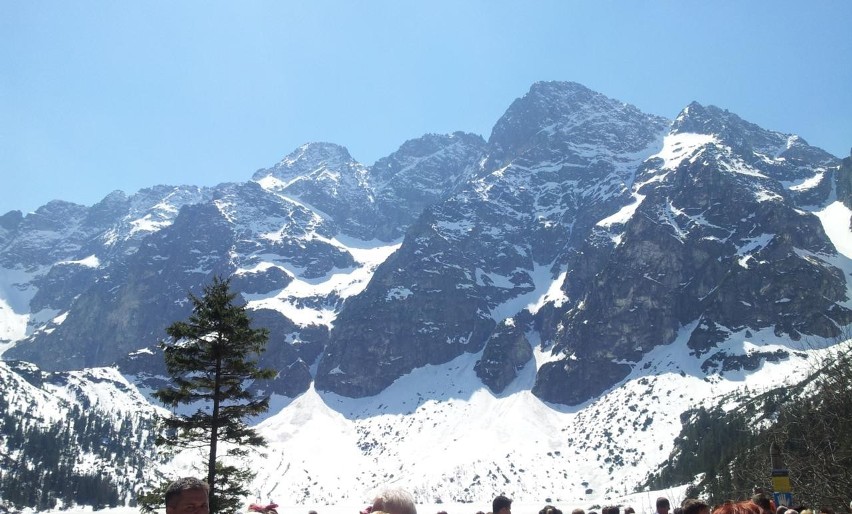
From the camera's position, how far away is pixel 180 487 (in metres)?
5.53

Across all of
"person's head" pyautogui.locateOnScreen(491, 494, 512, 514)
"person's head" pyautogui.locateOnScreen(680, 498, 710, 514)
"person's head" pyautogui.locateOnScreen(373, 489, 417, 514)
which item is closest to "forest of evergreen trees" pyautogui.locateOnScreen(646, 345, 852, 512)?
"person's head" pyautogui.locateOnScreen(680, 498, 710, 514)

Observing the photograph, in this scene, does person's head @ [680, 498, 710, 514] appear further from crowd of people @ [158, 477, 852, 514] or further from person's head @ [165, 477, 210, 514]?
person's head @ [165, 477, 210, 514]

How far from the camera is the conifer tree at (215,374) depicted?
778 inches

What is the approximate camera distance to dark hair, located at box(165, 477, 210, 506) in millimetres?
5457

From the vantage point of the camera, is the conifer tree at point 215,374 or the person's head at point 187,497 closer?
the person's head at point 187,497

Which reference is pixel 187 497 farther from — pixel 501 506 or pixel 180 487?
pixel 501 506

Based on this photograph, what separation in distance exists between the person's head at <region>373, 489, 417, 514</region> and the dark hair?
1.70 m

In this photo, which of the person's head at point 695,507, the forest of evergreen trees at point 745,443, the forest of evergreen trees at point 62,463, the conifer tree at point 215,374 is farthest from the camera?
the forest of evergreen trees at point 62,463

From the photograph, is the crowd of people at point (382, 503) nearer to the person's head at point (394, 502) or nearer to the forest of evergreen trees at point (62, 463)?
the person's head at point (394, 502)

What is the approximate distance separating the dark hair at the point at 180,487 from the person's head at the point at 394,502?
170 cm

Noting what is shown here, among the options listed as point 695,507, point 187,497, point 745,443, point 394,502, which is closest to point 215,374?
point 394,502

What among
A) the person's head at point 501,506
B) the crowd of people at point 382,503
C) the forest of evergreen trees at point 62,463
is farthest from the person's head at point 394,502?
the forest of evergreen trees at point 62,463

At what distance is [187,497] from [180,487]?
0.11 meters

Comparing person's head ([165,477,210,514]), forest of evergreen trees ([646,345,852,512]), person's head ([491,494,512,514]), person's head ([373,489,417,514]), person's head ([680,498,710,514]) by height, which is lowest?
person's head ([680,498,710,514])
